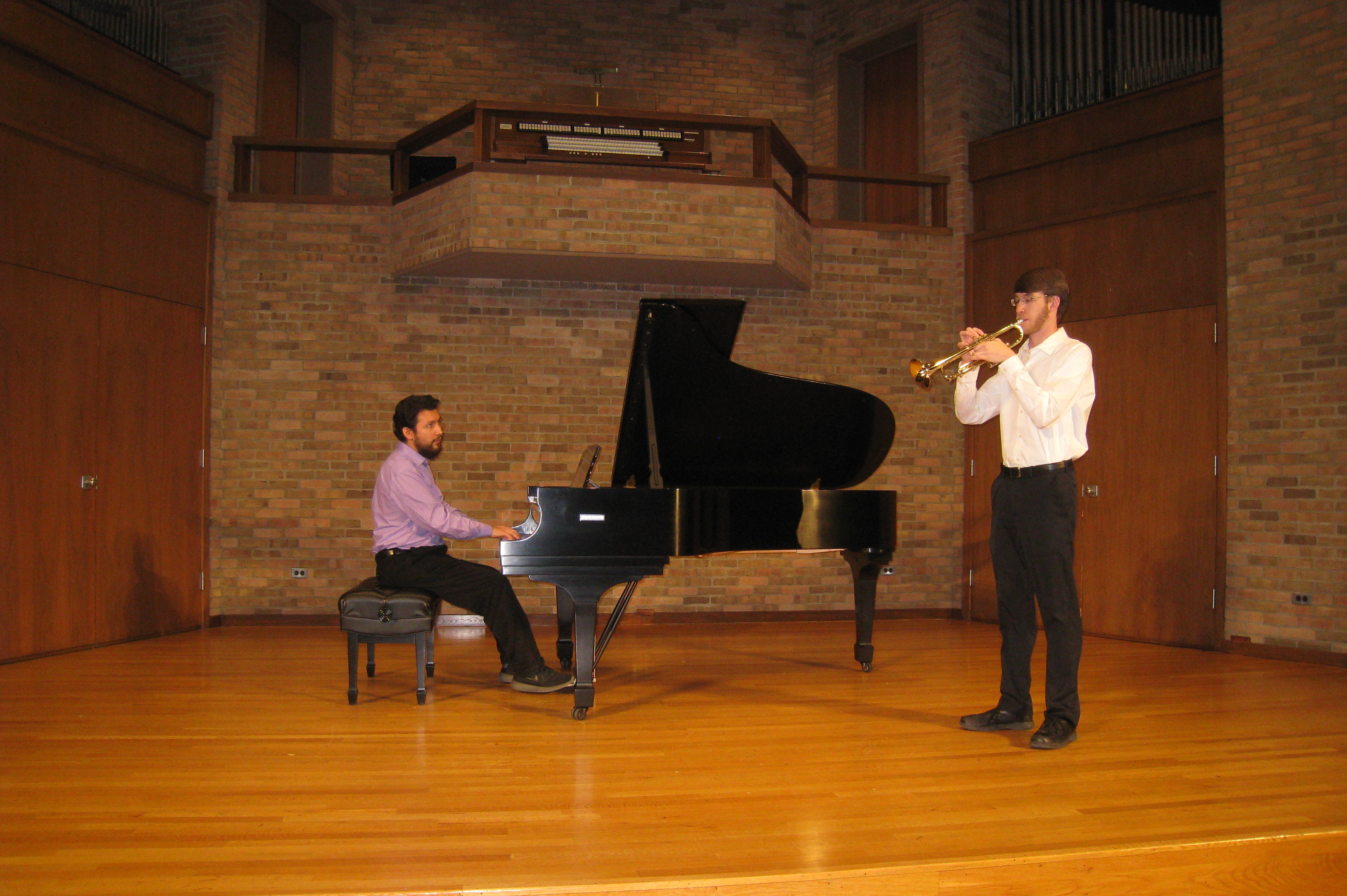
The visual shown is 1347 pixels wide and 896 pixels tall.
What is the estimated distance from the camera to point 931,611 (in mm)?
7168

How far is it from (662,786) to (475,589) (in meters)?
1.57

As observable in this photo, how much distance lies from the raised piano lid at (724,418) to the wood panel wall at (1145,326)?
2.61 m

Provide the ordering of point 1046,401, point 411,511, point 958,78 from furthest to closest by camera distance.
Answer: point 958,78
point 411,511
point 1046,401

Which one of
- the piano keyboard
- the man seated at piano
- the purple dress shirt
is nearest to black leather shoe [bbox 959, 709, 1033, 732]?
the man seated at piano

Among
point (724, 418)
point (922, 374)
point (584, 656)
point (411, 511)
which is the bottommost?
point (584, 656)

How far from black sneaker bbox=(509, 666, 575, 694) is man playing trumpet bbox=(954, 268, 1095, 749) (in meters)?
1.88

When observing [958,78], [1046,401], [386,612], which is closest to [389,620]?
[386,612]

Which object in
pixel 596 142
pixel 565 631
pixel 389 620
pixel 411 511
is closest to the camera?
pixel 389 620

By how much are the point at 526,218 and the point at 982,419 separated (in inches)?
130

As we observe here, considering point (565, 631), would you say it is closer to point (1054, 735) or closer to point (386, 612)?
point (386, 612)

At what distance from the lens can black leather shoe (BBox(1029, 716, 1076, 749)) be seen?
3396 mm

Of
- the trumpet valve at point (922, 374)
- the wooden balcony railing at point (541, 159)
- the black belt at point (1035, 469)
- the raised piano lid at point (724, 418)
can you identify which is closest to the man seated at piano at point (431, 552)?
the raised piano lid at point (724, 418)

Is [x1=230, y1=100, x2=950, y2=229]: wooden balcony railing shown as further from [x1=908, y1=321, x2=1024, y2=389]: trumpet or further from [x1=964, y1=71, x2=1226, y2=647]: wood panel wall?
[x1=908, y1=321, x2=1024, y2=389]: trumpet

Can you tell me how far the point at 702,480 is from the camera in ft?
14.3
